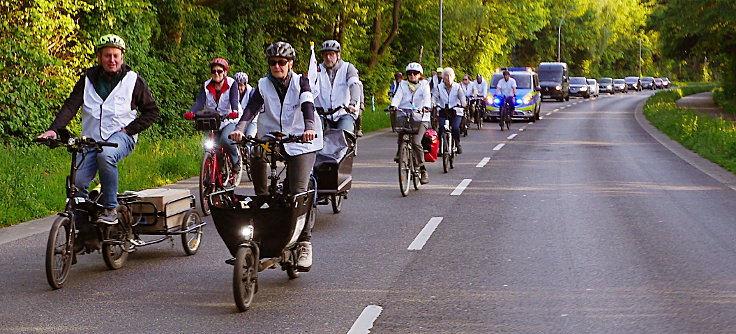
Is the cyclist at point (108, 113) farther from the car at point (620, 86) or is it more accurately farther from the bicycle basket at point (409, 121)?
the car at point (620, 86)

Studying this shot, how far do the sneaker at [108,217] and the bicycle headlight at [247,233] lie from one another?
1338mm

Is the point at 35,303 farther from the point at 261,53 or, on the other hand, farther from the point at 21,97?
the point at 261,53

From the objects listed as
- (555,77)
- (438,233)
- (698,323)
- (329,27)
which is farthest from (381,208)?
(555,77)

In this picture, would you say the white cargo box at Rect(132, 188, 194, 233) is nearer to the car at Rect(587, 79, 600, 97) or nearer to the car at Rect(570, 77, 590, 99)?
the car at Rect(570, 77, 590, 99)

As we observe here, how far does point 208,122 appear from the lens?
10977 mm

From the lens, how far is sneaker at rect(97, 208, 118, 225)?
23.5ft

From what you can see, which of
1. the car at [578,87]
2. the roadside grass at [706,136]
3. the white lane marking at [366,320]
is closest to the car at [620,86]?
the car at [578,87]

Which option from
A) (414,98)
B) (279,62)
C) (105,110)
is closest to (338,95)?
(414,98)

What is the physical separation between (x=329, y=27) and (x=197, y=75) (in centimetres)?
1322

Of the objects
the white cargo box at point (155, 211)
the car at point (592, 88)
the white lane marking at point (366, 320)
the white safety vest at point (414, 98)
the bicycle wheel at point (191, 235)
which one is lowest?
the car at point (592, 88)

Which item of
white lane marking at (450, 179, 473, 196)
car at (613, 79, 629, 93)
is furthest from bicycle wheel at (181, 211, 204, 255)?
car at (613, 79, 629, 93)

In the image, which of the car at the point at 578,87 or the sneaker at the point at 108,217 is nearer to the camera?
the sneaker at the point at 108,217

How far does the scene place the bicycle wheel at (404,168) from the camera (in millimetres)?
12469

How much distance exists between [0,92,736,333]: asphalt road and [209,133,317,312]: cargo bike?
0.21 m
